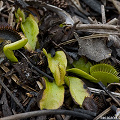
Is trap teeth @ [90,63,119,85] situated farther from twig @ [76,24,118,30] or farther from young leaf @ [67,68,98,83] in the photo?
twig @ [76,24,118,30]

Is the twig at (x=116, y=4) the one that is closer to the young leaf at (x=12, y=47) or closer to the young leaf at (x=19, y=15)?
the young leaf at (x=19, y=15)

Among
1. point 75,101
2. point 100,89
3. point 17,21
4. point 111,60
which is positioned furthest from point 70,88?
point 17,21

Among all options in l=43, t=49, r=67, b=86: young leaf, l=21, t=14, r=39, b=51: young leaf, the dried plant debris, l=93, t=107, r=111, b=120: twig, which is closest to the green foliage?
l=21, t=14, r=39, b=51: young leaf

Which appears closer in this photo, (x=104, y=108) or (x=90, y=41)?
(x=104, y=108)

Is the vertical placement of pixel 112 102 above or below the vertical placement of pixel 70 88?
below

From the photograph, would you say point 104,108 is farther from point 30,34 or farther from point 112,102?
point 30,34

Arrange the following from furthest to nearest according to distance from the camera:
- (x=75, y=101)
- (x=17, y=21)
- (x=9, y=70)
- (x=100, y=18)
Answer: (x=100, y=18), (x=17, y=21), (x=9, y=70), (x=75, y=101)

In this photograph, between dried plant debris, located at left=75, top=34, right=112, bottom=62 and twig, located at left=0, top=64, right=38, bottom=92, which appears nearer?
twig, located at left=0, top=64, right=38, bottom=92

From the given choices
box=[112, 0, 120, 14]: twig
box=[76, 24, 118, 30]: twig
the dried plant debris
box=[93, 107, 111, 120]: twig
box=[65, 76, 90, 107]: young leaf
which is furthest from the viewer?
box=[112, 0, 120, 14]: twig
